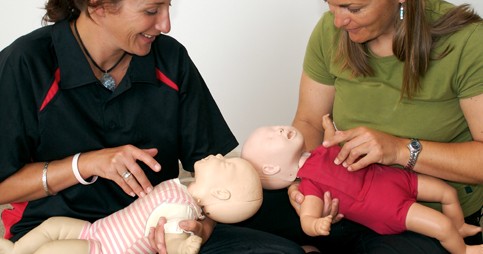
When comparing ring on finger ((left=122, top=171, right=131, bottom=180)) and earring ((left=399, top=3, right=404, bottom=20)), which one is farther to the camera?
earring ((left=399, top=3, right=404, bottom=20))

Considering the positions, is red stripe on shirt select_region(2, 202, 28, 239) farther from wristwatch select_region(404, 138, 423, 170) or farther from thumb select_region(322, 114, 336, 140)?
wristwatch select_region(404, 138, 423, 170)

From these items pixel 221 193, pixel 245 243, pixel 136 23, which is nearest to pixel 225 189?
pixel 221 193

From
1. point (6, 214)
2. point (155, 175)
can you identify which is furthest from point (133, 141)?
point (6, 214)

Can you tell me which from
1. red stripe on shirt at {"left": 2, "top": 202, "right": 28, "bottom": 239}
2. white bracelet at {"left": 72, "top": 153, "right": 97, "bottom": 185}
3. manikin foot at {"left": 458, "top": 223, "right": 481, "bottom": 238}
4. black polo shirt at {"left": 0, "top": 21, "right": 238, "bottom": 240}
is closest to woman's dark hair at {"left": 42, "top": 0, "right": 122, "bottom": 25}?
black polo shirt at {"left": 0, "top": 21, "right": 238, "bottom": 240}

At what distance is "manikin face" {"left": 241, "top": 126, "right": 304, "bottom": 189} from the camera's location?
1.78 m

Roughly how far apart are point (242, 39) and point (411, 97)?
1.16 m

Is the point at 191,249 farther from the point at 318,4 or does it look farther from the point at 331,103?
the point at 318,4

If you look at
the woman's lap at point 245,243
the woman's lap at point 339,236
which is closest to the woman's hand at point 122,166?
the woman's lap at point 245,243

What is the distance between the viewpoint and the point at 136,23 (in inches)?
63.8

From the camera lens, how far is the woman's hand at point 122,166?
1.58 meters

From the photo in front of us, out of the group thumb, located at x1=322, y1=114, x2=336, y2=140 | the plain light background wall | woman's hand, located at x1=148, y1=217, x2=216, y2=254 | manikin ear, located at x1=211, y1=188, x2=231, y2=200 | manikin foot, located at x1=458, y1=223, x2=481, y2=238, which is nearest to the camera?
woman's hand, located at x1=148, y1=217, x2=216, y2=254

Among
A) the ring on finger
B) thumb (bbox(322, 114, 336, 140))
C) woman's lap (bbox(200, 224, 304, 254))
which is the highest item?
the ring on finger

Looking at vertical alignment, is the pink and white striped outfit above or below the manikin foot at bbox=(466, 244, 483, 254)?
above

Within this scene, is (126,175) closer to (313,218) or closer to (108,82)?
(108,82)
